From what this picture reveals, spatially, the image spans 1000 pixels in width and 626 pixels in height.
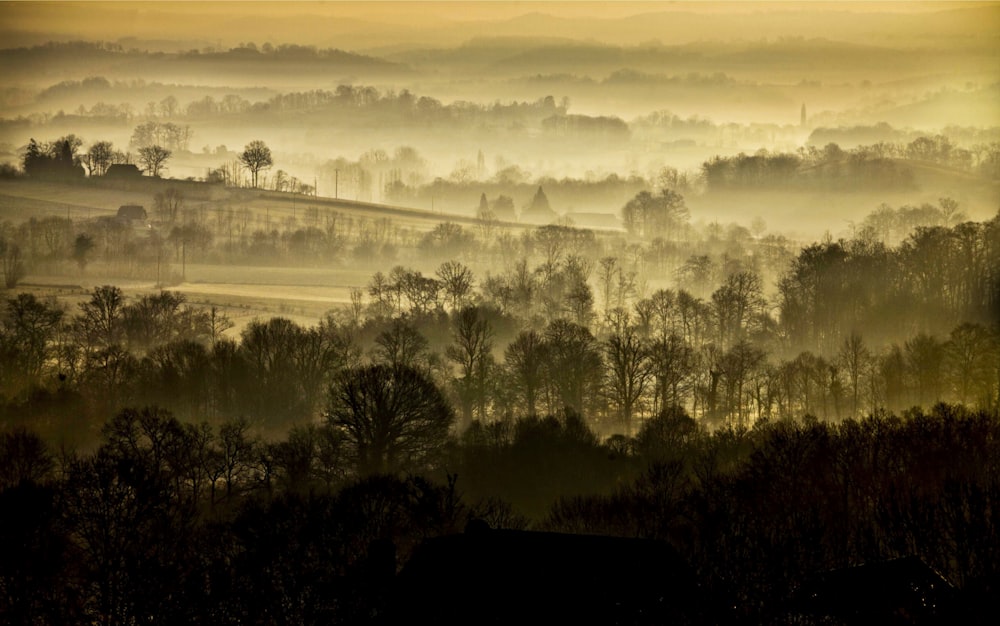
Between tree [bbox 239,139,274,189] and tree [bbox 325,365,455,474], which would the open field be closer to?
tree [bbox 325,365,455,474]

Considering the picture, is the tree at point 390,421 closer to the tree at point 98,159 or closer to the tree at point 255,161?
the tree at point 98,159

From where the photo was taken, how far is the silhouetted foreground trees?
38.4 m

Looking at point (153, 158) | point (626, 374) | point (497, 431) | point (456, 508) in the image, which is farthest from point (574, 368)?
point (153, 158)

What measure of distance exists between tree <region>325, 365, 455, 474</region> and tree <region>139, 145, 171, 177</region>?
11446 centimetres

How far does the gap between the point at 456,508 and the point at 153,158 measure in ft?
458

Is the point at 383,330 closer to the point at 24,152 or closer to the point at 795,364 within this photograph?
the point at 795,364

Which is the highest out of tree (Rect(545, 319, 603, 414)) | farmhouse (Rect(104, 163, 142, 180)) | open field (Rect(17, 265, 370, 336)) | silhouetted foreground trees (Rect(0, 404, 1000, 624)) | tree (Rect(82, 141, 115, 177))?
tree (Rect(82, 141, 115, 177))

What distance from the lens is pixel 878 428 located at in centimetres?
6053

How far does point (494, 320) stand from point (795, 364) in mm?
26919

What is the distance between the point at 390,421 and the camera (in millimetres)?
64188

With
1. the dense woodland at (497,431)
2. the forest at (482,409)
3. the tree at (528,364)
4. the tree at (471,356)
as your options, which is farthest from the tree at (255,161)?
the tree at (528,364)

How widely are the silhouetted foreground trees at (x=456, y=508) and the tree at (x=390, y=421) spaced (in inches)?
47.4

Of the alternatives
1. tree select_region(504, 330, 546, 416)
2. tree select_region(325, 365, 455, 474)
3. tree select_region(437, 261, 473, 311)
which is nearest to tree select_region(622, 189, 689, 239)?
tree select_region(437, 261, 473, 311)

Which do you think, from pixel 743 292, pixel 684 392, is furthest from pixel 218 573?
pixel 743 292
